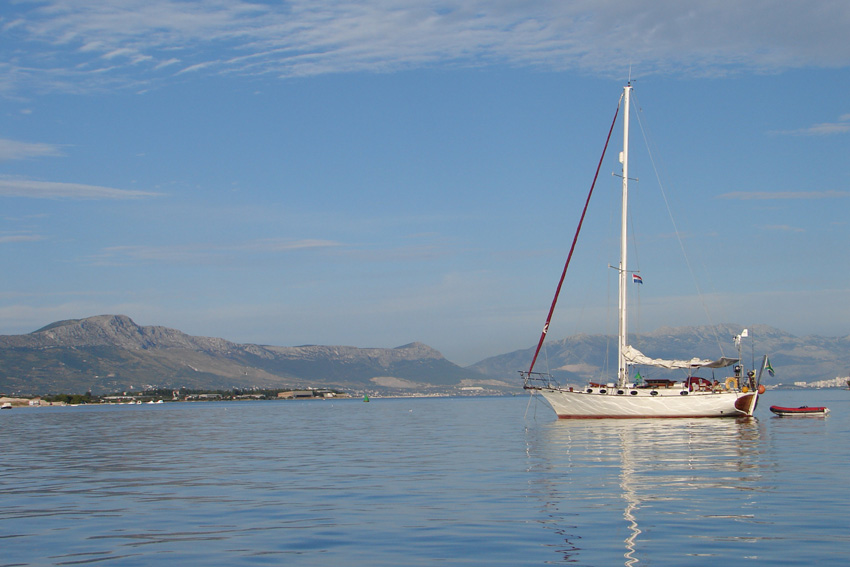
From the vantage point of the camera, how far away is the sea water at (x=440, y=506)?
57.6 feet

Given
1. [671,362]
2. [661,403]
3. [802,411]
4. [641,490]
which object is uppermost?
[671,362]

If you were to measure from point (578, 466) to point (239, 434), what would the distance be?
128 feet

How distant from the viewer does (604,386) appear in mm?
70062

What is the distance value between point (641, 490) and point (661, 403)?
4365cm

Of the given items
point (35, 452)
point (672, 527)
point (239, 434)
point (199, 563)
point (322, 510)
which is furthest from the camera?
point (239, 434)

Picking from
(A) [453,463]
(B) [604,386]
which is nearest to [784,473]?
(A) [453,463]

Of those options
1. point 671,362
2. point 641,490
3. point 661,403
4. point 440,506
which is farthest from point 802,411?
point 440,506

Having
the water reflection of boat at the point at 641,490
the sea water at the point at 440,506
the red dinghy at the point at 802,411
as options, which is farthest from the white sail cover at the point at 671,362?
the sea water at the point at 440,506

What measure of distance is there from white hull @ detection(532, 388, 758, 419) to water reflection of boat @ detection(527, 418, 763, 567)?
53.8ft

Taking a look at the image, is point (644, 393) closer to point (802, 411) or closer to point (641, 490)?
point (802, 411)

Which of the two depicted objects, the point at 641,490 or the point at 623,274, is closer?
the point at 641,490

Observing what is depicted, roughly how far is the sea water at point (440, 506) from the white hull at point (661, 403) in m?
21.8

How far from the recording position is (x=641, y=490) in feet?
85.3

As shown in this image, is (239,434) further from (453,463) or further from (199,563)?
(199,563)
